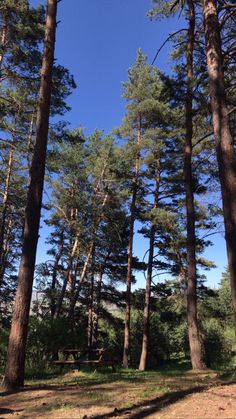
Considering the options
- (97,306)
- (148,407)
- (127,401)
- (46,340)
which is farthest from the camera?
(97,306)

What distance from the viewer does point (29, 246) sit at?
8.20m

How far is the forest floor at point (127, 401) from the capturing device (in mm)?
4875

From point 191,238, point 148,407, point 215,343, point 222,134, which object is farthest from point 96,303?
point 148,407

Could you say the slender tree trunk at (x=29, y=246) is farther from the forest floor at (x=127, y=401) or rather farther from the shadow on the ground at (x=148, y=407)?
the shadow on the ground at (x=148, y=407)

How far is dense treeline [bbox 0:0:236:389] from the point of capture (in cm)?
821

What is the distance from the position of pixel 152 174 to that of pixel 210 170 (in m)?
8.29

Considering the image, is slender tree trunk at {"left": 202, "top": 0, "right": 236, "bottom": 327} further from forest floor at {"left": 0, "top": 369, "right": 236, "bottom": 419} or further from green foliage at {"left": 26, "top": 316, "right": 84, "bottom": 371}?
green foliage at {"left": 26, "top": 316, "right": 84, "bottom": 371}

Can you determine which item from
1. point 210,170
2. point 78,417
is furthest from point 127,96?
point 78,417

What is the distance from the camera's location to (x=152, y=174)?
2212 centimetres

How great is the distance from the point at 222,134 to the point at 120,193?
15012 millimetres

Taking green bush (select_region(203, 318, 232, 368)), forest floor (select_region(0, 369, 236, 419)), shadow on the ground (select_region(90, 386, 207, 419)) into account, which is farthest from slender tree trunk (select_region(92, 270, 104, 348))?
shadow on the ground (select_region(90, 386, 207, 419))

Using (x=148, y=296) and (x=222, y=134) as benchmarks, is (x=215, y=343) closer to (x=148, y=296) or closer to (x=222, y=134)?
(x=148, y=296)

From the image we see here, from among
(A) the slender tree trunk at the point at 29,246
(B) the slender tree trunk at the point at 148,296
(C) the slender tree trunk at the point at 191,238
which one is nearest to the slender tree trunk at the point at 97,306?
(B) the slender tree trunk at the point at 148,296

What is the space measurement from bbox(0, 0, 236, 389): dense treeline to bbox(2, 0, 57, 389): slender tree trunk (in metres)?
0.02
